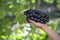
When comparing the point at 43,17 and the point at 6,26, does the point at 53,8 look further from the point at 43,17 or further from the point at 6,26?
the point at 43,17

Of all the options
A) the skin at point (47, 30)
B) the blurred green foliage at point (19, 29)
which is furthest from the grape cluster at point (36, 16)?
the blurred green foliage at point (19, 29)

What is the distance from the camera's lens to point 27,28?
150 cm

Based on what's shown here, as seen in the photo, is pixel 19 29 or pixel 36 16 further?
pixel 19 29

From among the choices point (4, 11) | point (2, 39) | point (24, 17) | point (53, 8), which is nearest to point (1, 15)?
point (4, 11)

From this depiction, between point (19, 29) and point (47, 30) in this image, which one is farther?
point (19, 29)

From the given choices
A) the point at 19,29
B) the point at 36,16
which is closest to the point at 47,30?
the point at 36,16

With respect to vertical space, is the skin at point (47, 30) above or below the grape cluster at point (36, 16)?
below

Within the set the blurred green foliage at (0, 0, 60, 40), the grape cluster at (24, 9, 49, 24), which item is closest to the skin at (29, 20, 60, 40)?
the grape cluster at (24, 9, 49, 24)

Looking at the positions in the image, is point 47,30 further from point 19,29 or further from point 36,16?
point 19,29

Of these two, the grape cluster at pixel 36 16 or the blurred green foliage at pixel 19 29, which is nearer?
the grape cluster at pixel 36 16

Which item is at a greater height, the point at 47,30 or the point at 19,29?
the point at 47,30

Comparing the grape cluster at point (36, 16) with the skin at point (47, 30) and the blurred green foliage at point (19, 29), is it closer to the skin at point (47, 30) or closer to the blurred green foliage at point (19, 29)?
the skin at point (47, 30)

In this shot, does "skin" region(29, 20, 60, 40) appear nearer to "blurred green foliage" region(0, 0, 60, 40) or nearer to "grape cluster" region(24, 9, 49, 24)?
"grape cluster" region(24, 9, 49, 24)

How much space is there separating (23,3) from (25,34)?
21cm
